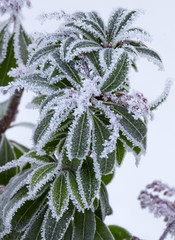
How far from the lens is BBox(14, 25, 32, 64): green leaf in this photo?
1.21 metres

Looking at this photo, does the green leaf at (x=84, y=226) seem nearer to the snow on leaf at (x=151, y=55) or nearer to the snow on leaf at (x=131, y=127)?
the snow on leaf at (x=131, y=127)

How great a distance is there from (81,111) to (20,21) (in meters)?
0.61

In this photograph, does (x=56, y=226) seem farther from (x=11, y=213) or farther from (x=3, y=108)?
(x=3, y=108)

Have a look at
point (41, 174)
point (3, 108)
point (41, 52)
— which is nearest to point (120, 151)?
point (41, 174)

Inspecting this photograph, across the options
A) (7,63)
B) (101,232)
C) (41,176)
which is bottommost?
(101,232)

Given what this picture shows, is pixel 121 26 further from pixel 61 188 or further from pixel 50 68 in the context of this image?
pixel 61 188

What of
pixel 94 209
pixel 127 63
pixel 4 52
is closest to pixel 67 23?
pixel 127 63

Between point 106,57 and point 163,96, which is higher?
point 106,57

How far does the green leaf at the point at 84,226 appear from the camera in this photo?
974 mm

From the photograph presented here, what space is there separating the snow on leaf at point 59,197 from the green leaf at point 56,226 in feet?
0.23

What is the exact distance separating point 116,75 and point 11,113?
634 mm

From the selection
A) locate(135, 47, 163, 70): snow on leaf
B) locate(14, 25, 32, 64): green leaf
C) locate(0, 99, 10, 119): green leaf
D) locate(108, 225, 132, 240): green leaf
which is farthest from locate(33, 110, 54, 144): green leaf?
locate(0, 99, 10, 119): green leaf

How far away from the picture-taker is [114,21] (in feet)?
3.21

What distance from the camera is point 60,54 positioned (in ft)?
2.95
